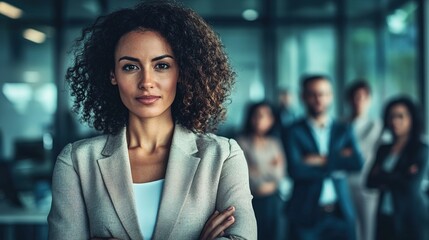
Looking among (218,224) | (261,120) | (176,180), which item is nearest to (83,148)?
(176,180)

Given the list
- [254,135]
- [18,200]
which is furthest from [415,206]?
[18,200]

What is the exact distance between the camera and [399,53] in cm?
928

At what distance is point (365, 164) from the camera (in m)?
6.53

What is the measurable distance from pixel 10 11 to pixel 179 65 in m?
7.33

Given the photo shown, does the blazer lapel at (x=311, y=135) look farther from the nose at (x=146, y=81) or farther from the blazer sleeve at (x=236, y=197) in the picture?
the nose at (x=146, y=81)

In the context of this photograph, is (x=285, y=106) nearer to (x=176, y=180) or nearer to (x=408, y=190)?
(x=408, y=190)

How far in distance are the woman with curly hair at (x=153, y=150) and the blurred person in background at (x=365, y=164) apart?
445cm

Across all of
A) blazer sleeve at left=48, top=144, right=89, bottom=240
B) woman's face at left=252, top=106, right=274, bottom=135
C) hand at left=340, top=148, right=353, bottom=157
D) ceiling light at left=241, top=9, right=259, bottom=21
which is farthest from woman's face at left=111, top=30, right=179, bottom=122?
ceiling light at left=241, top=9, right=259, bottom=21

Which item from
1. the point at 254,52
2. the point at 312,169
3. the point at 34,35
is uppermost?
the point at 34,35

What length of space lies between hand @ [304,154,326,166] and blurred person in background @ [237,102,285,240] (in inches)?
23.6

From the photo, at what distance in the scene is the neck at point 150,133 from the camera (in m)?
2.05

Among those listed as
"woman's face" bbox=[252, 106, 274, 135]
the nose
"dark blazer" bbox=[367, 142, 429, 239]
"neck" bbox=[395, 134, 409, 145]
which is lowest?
"dark blazer" bbox=[367, 142, 429, 239]

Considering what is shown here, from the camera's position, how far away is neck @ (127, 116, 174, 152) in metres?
2.05

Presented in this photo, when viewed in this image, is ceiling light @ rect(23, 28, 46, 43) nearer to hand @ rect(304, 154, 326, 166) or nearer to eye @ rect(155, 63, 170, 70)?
hand @ rect(304, 154, 326, 166)
